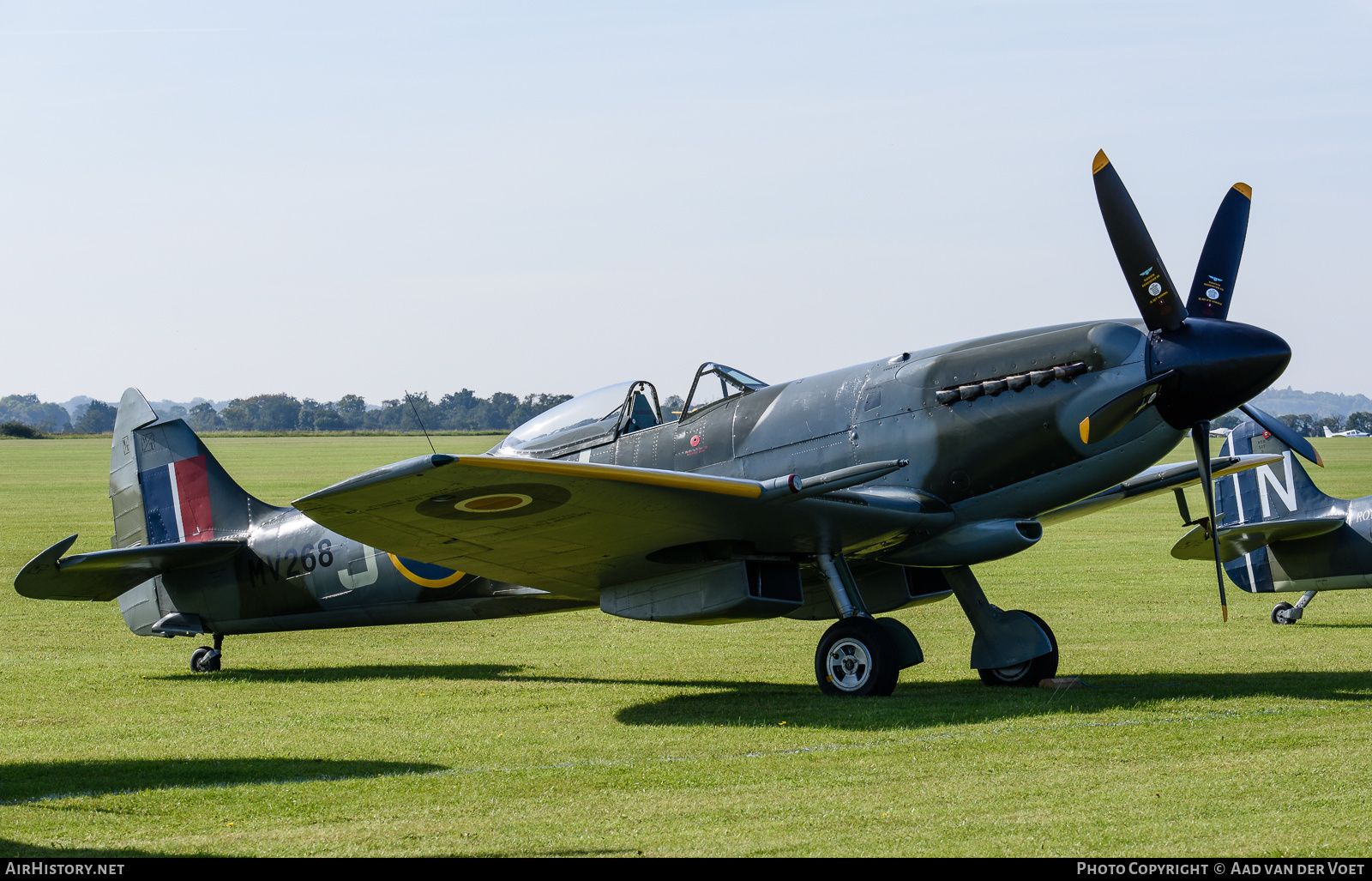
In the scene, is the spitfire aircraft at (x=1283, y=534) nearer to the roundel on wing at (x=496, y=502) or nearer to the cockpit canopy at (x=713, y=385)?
the cockpit canopy at (x=713, y=385)

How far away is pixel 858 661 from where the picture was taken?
8.83 meters

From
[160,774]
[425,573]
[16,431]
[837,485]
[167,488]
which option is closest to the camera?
[160,774]

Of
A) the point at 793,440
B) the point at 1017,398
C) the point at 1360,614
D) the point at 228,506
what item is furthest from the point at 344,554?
the point at 1360,614

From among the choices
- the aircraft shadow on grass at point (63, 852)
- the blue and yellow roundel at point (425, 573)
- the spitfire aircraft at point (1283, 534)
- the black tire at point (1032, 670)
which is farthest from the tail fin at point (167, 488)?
the spitfire aircraft at point (1283, 534)

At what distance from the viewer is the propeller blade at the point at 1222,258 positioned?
338 inches

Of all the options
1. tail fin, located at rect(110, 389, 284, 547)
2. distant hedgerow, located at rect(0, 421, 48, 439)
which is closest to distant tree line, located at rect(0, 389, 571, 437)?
distant hedgerow, located at rect(0, 421, 48, 439)

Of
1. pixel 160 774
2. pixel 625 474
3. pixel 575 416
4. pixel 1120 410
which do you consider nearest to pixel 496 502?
pixel 625 474

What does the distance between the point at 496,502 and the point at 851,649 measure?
9.22 ft

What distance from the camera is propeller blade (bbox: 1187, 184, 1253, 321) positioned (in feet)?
28.2

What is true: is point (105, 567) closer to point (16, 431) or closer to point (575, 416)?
point (575, 416)

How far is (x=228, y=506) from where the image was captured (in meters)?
12.1

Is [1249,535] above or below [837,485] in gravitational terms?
below

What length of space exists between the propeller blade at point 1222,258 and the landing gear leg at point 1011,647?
256 cm

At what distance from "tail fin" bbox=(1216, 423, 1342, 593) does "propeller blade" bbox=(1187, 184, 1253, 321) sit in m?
4.21
